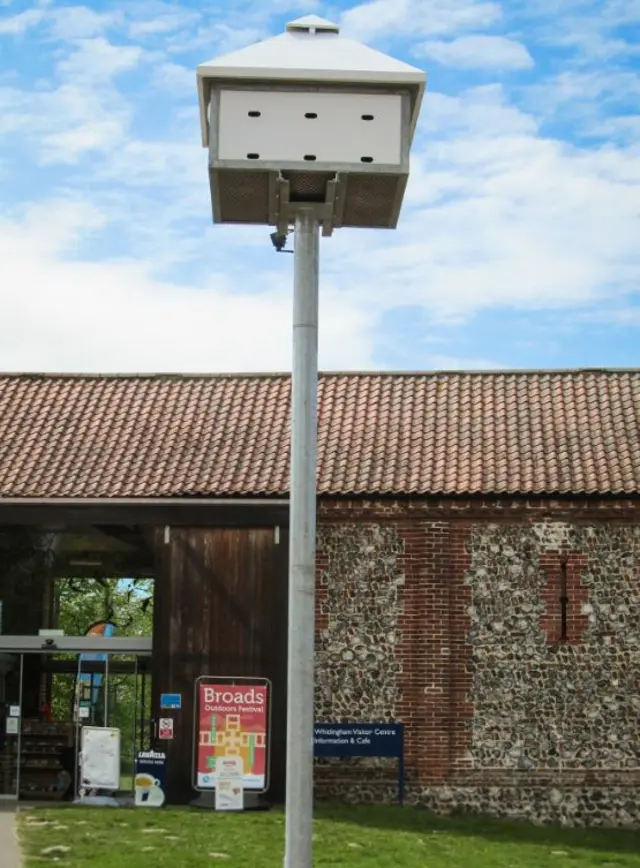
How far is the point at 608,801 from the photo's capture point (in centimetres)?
2247

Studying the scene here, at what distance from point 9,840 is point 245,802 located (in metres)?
5.22

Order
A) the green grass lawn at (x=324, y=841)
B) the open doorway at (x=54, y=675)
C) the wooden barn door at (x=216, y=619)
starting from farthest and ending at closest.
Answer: the open doorway at (x=54, y=675)
the wooden barn door at (x=216, y=619)
the green grass lawn at (x=324, y=841)

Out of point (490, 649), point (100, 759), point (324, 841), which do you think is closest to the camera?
point (324, 841)

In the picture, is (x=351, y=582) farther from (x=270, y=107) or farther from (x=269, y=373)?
(x=270, y=107)

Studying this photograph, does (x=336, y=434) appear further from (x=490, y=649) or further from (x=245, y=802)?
(x=245, y=802)

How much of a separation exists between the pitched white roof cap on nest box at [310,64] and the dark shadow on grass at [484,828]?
13.5 meters

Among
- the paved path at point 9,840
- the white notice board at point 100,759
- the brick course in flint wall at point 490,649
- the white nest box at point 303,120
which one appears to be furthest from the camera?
the white notice board at point 100,759

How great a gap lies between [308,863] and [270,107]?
14.0 ft

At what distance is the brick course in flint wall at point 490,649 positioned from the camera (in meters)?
22.6

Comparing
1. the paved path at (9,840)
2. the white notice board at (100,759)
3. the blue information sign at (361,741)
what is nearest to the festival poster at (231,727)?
the blue information sign at (361,741)

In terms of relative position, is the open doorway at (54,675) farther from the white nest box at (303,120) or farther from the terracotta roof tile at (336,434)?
the white nest box at (303,120)

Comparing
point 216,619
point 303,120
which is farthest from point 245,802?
point 303,120

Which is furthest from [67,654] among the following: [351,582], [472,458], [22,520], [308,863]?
[308,863]

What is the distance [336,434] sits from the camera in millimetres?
25047
